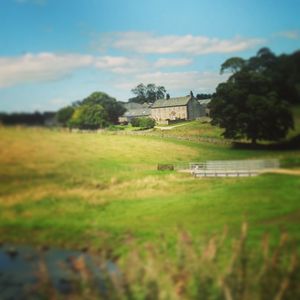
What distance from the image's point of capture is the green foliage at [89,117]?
7344 mm

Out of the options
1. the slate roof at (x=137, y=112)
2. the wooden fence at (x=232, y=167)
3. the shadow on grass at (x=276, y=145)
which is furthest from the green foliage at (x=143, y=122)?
the shadow on grass at (x=276, y=145)

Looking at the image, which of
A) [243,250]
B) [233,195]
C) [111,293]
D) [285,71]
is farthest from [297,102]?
[111,293]

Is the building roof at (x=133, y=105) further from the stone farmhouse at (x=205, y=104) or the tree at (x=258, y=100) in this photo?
the tree at (x=258, y=100)

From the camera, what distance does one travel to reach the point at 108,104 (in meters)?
7.82

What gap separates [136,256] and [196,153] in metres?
2.94

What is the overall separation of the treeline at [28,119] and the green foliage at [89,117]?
1.18 ft

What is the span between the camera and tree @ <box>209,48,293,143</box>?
766 centimetres

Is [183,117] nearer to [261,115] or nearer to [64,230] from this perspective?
[261,115]

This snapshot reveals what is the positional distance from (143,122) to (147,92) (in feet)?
2.49

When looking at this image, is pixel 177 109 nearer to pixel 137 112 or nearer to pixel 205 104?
pixel 205 104

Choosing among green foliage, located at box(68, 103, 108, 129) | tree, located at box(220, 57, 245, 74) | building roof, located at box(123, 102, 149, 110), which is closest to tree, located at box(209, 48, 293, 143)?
tree, located at box(220, 57, 245, 74)

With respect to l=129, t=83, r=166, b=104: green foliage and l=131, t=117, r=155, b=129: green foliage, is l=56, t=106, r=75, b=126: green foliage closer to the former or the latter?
l=129, t=83, r=166, b=104: green foliage

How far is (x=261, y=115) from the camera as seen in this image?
7.64 metres

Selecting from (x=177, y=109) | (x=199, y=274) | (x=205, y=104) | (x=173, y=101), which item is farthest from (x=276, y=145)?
(x=199, y=274)
